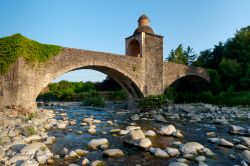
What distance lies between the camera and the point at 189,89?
2817 cm

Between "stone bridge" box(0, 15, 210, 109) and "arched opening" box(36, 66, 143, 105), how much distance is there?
0.08 meters

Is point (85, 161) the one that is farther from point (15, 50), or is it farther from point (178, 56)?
point (178, 56)

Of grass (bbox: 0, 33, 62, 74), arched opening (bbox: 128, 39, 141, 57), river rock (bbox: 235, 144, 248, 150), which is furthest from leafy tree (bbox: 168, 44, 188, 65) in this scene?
river rock (bbox: 235, 144, 248, 150)

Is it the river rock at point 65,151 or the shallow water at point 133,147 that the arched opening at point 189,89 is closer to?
the shallow water at point 133,147

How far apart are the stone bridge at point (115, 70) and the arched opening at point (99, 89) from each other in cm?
8

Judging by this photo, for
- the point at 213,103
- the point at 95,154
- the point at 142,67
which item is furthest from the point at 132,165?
the point at 213,103

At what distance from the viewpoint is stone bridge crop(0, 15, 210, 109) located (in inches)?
509

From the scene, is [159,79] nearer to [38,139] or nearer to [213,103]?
[213,103]

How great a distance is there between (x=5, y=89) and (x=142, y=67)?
10.2 metres

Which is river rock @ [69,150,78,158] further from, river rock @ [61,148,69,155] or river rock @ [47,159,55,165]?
river rock @ [47,159,55,165]

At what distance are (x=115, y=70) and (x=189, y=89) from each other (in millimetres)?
13309

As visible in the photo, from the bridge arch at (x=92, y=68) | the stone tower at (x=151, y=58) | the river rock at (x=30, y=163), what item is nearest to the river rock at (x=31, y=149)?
the river rock at (x=30, y=163)

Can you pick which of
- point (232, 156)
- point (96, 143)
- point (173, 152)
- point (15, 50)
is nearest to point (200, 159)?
point (173, 152)

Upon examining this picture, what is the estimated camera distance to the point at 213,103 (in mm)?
22672
